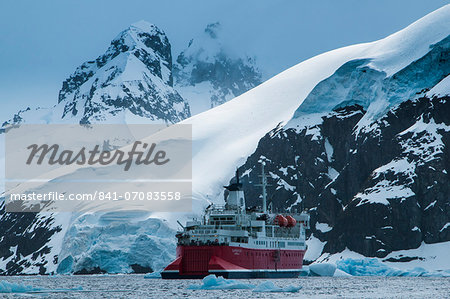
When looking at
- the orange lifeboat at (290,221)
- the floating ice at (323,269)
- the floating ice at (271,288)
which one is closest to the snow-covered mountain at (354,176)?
the floating ice at (323,269)

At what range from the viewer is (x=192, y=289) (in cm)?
7788

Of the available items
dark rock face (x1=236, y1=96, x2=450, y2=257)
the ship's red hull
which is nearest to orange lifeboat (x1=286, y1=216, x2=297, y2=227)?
the ship's red hull

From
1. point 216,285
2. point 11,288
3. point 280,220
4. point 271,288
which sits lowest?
point 271,288

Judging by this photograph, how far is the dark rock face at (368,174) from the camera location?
147375mm

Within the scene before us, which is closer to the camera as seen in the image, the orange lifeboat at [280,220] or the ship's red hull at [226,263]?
the ship's red hull at [226,263]

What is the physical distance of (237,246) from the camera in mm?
93812

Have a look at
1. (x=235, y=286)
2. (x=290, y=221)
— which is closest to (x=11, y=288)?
(x=235, y=286)

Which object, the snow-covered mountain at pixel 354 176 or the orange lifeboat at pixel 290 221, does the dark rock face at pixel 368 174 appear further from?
the orange lifeboat at pixel 290 221

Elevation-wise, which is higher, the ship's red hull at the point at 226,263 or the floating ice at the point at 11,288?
the ship's red hull at the point at 226,263

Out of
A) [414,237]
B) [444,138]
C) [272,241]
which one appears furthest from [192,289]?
[444,138]

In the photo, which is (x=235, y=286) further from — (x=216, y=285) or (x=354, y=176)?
(x=354, y=176)

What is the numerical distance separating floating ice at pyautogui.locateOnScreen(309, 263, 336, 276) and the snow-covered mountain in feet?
102

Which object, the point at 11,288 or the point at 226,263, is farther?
the point at 226,263

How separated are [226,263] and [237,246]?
10.7 ft
